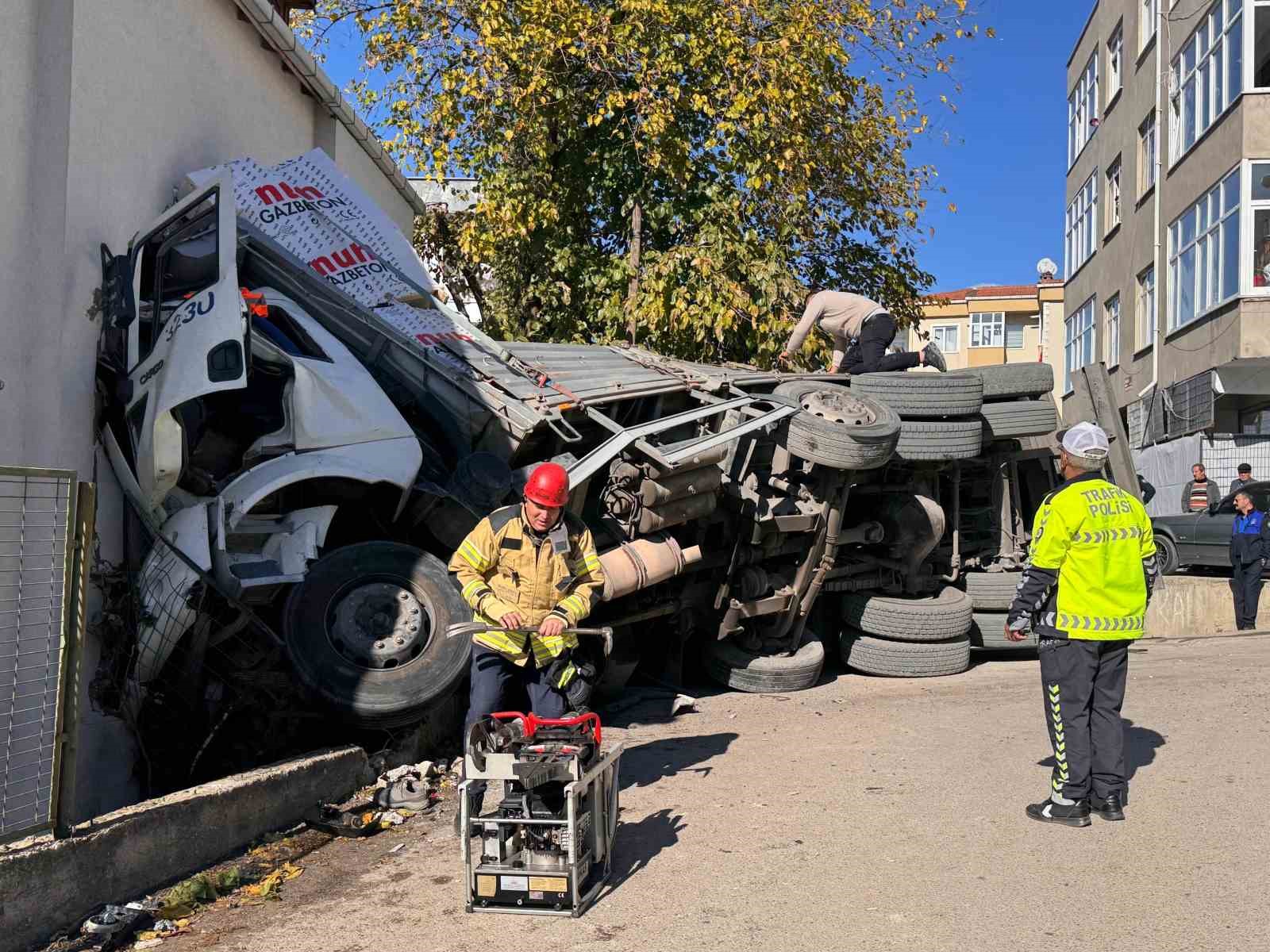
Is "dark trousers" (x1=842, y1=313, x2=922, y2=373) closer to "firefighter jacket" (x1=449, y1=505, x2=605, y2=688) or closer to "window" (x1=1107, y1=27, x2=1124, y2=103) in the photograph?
"firefighter jacket" (x1=449, y1=505, x2=605, y2=688)

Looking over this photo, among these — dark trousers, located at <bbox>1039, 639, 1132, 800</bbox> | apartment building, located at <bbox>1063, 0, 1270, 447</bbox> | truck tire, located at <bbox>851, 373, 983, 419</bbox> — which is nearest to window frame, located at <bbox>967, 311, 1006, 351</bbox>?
apartment building, located at <bbox>1063, 0, 1270, 447</bbox>

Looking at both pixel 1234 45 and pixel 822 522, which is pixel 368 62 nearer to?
pixel 822 522

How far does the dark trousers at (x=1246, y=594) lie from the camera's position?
13.7 metres

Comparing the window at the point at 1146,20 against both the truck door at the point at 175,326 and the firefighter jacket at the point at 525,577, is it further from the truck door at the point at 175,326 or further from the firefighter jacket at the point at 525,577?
the firefighter jacket at the point at 525,577

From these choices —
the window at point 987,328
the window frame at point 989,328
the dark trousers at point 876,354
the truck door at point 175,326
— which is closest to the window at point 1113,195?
the dark trousers at point 876,354

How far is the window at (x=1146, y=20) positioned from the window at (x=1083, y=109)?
4.78 metres

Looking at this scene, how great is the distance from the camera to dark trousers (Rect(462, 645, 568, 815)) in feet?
16.9

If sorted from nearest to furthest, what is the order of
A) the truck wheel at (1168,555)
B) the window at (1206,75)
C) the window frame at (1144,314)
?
the truck wheel at (1168,555)
the window at (1206,75)
the window frame at (1144,314)

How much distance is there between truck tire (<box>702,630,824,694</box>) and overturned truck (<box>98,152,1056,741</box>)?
2 centimetres

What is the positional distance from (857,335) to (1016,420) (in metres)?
1.47

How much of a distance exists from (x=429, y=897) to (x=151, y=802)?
118 centimetres

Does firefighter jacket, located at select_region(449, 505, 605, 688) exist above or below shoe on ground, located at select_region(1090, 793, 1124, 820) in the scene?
above

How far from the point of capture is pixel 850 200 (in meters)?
16.3

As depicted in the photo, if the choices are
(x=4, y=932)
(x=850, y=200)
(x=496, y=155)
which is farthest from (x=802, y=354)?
(x=4, y=932)
